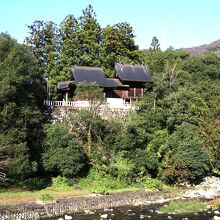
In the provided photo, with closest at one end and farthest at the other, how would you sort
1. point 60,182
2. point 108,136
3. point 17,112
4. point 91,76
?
1. point 17,112
2. point 60,182
3. point 108,136
4. point 91,76

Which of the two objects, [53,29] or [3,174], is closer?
[3,174]

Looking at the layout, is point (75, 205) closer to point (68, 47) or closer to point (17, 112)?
point (17, 112)

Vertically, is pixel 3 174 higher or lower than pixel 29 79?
lower

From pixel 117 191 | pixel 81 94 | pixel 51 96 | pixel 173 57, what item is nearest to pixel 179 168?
pixel 117 191

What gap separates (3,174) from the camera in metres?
26.6

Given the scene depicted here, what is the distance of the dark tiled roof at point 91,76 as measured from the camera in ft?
131

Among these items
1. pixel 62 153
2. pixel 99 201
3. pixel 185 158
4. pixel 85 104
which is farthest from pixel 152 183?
pixel 85 104

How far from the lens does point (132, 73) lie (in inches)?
1713

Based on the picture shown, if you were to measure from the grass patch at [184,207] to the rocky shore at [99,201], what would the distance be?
2.14 m

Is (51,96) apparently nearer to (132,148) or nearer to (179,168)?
(132,148)

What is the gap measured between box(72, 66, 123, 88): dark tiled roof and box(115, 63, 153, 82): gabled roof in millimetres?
1280

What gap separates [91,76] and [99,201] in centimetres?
1841

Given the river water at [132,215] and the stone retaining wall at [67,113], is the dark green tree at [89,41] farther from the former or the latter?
the river water at [132,215]

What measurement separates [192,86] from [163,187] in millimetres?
14998
